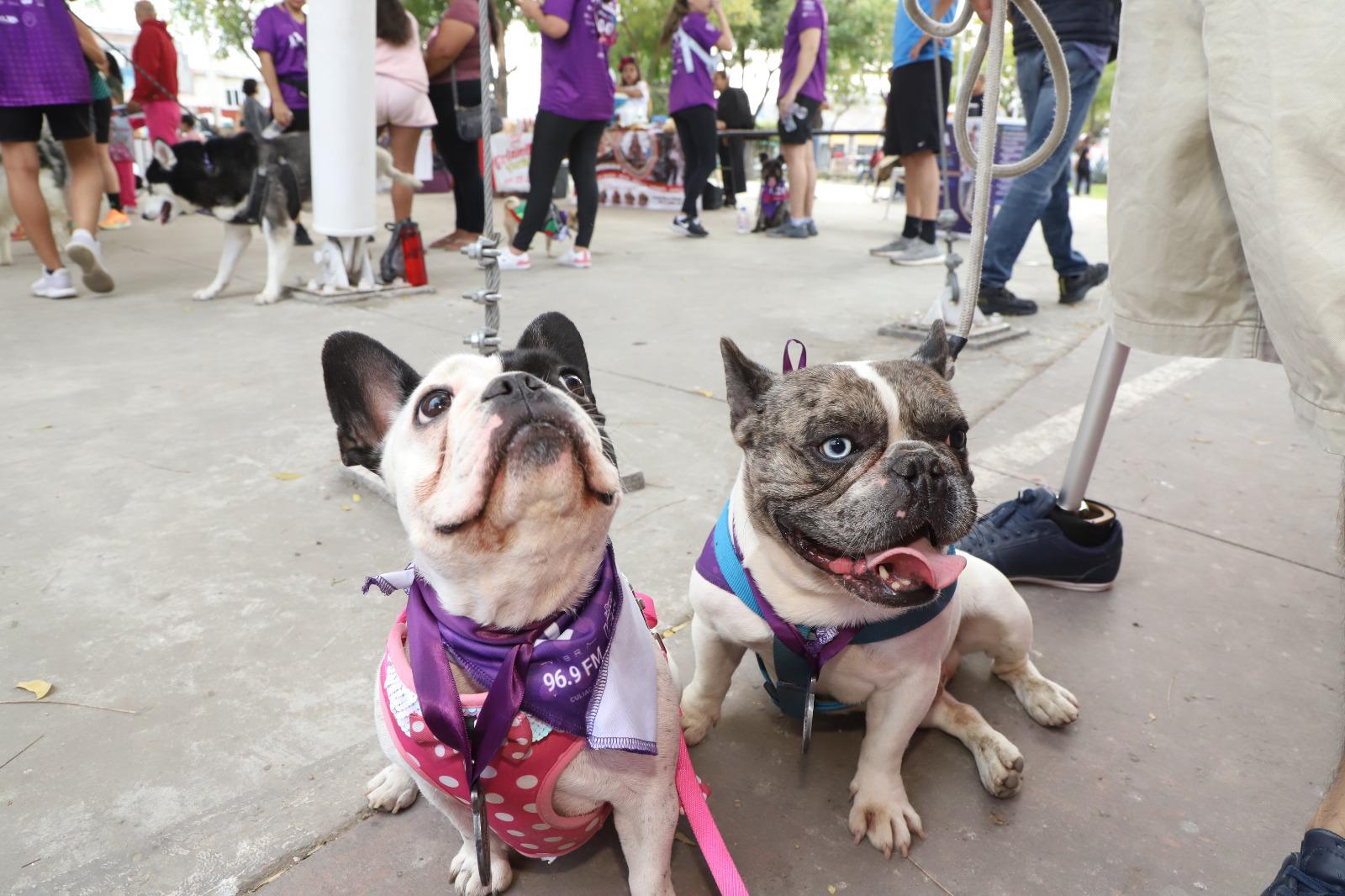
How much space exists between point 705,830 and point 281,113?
27.0 feet

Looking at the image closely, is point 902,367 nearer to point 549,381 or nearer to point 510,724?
point 549,381

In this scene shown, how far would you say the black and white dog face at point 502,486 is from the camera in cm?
146

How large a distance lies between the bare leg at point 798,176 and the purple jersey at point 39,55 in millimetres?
7482

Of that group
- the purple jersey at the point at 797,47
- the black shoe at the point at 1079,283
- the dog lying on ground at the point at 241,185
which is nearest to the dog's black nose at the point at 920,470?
the dog lying on ground at the point at 241,185


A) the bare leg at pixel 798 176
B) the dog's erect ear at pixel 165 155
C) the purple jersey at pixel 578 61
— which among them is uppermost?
the purple jersey at pixel 578 61

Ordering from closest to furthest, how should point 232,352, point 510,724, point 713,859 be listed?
point 510,724, point 713,859, point 232,352

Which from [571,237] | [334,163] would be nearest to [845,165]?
[571,237]

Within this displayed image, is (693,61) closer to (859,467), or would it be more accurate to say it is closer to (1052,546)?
(1052,546)

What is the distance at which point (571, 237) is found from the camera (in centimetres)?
967

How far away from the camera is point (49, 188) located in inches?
315

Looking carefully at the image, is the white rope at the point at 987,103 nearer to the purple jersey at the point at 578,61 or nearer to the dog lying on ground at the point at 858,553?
the dog lying on ground at the point at 858,553

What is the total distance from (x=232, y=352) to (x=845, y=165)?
3609 centimetres

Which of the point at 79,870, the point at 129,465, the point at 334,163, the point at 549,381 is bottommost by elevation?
the point at 79,870

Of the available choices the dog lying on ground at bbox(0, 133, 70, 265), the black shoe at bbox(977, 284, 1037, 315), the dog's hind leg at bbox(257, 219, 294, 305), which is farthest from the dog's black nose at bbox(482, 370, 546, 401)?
the dog lying on ground at bbox(0, 133, 70, 265)
